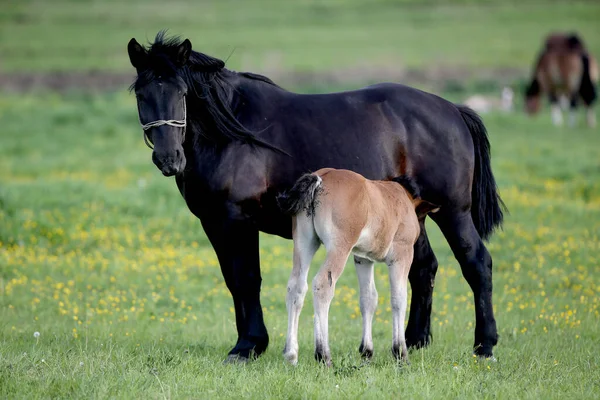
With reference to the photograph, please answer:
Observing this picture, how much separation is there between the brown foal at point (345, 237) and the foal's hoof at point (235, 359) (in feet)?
1.46

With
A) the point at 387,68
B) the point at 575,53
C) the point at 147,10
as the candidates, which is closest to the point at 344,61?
the point at 387,68

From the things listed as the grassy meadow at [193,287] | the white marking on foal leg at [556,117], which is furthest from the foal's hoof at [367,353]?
the white marking on foal leg at [556,117]

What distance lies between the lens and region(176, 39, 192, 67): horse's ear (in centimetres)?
686

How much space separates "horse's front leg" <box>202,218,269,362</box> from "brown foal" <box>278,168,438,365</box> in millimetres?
526

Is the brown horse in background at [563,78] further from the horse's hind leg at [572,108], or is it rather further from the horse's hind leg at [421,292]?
the horse's hind leg at [421,292]

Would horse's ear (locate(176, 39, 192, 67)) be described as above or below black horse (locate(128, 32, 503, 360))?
above

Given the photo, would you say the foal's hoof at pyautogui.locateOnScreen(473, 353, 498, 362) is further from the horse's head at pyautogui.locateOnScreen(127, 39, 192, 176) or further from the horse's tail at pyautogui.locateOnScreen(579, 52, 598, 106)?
the horse's tail at pyautogui.locateOnScreen(579, 52, 598, 106)

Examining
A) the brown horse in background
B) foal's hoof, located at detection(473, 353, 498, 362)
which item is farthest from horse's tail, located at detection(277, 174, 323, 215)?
the brown horse in background

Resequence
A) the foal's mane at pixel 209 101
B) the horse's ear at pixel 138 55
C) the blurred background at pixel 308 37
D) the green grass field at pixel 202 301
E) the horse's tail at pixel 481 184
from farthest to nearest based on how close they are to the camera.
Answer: the blurred background at pixel 308 37 → the horse's tail at pixel 481 184 → the foal's mane at pixel 209 101 → the horse's ear at pixel 138 55 → the green grass field at pixel 202 301

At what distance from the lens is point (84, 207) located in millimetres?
14375

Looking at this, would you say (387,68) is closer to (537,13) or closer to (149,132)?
(537,13)

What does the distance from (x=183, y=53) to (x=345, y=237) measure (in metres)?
1.97

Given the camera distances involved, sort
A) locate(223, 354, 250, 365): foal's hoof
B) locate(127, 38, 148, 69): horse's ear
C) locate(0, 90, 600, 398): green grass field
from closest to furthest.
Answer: locate(0, 90, 600, 398): green grass field
locate(127, 38, 148, 69): horse's ear
locate(223, 354, 250, 365): foal's hoof

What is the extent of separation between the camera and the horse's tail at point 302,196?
21.3ft
